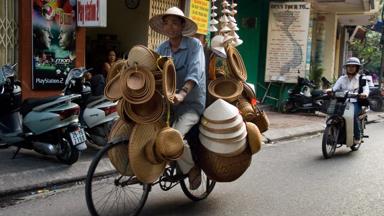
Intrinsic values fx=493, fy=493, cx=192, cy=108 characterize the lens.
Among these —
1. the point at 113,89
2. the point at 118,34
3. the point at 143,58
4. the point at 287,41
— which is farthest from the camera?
the point at 287,41

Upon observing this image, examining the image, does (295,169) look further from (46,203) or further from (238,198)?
(46,203)

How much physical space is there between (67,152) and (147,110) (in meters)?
2.41

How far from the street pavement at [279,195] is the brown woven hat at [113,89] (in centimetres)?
119

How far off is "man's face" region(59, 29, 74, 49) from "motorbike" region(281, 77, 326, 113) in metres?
7.79

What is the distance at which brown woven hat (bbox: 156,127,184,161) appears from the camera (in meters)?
4.02

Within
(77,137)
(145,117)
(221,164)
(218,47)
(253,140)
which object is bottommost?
(77,137)

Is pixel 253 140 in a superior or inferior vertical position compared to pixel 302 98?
superior

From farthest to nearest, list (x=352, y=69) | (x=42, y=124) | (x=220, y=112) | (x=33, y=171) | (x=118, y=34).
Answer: (x=118, y=34), (x=352, y=69), (x=42, y=124), (x=33, y=171), (x=220, y=112)

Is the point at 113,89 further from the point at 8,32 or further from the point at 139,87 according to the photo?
the point at 8,32

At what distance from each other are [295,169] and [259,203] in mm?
1982

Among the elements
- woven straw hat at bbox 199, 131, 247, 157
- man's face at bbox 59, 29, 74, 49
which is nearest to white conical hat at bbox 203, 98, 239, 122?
woven straw hat at bbox 199, 131, 247, 157

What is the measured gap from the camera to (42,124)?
607 centimetres

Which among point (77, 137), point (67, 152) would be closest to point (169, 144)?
point (77, 137)

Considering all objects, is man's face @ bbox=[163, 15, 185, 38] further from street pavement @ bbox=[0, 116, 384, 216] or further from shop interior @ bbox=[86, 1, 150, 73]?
shop interior @ bbox=[86, 1, 150, 73]
